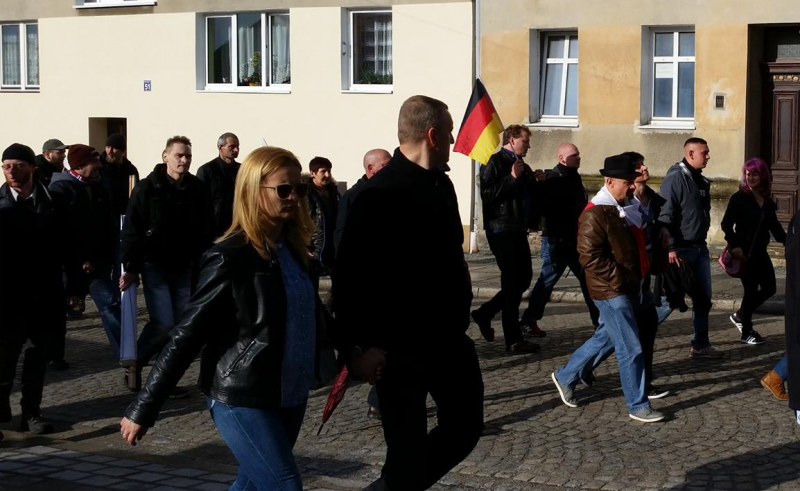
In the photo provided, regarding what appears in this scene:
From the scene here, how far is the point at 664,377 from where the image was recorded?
10156mm

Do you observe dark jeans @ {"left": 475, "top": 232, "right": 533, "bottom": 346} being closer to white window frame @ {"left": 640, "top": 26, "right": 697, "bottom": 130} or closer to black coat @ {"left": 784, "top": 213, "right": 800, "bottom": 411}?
black coat @ {"left": 784, "top": 213, "right": 800, "bottom": 411}

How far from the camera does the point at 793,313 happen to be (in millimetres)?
6109

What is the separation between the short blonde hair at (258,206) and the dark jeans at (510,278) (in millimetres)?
6406

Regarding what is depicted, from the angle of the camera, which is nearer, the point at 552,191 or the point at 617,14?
the point at 552,191

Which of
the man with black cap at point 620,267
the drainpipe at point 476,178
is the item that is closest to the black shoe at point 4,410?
the man with black cap at point 620,267

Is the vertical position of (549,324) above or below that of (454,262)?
below

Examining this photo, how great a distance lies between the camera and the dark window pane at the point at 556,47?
2081cm

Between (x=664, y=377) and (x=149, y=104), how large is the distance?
1624 centimetres

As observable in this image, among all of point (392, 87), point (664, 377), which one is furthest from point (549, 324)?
point (392, 87)

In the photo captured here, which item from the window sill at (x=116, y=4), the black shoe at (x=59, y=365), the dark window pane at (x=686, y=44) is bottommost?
the black shoe at (x=59, y=365)

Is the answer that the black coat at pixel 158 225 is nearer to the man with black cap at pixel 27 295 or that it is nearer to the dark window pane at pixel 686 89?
the man with black cap at pixel 27 295

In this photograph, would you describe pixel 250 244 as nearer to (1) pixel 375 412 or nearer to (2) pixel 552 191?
(1) pixel 375 412

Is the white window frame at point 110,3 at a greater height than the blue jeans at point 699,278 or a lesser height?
greater

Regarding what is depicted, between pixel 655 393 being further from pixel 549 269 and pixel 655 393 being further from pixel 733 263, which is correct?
pixel 549 269
